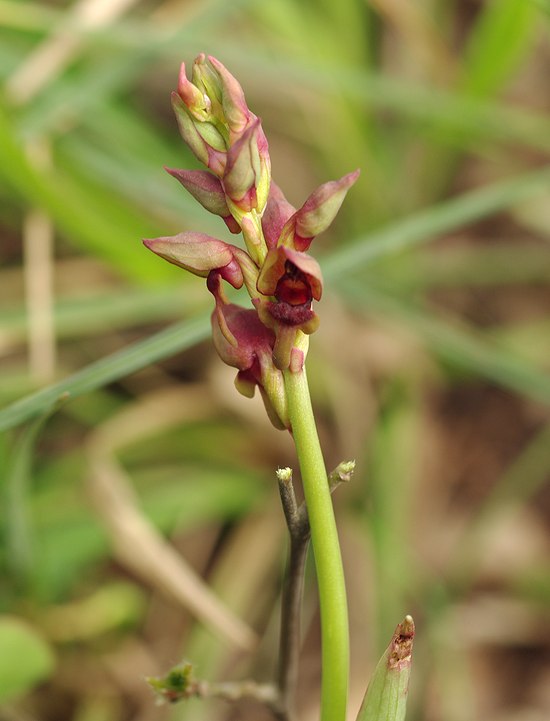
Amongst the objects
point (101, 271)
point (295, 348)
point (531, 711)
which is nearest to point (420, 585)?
point (531, 711)

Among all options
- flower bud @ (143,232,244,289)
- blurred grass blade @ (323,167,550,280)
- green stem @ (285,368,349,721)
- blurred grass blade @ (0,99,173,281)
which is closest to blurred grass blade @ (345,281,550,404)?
blurred grass blade @ (323,167,550,280)

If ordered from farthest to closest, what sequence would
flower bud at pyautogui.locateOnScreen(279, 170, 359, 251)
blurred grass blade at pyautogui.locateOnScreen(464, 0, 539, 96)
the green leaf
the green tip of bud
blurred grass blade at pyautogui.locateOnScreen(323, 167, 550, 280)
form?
blurred grass blade at pyautogui.locateOnScreen(464, 0, 539, 96), blurred grass blade at pyautogui.locateOnScreen(323, 167, 550, 280), the green leaf, the green tip of bud, flower bud at pyautogui.locateOnScreen(279, 170, 359, 251)

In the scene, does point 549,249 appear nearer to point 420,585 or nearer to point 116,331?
point 420,585

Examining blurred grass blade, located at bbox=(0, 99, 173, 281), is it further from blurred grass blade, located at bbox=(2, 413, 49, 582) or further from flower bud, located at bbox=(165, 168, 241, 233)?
flower bud, located at bbox=(165, 168, 241, 233)

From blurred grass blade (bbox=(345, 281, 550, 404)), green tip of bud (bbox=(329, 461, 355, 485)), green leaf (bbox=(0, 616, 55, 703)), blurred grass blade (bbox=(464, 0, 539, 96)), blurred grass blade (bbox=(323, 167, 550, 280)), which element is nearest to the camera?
green tip of bud (bbox=(329, 461, 355, 485))

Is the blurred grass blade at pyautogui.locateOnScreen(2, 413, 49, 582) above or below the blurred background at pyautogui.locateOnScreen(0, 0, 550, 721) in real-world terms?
below

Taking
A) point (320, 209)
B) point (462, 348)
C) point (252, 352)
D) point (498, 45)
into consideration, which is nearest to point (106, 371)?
point (252, 352)

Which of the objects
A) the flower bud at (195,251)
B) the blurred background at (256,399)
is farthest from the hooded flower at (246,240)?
the blurred background at (256,399)
